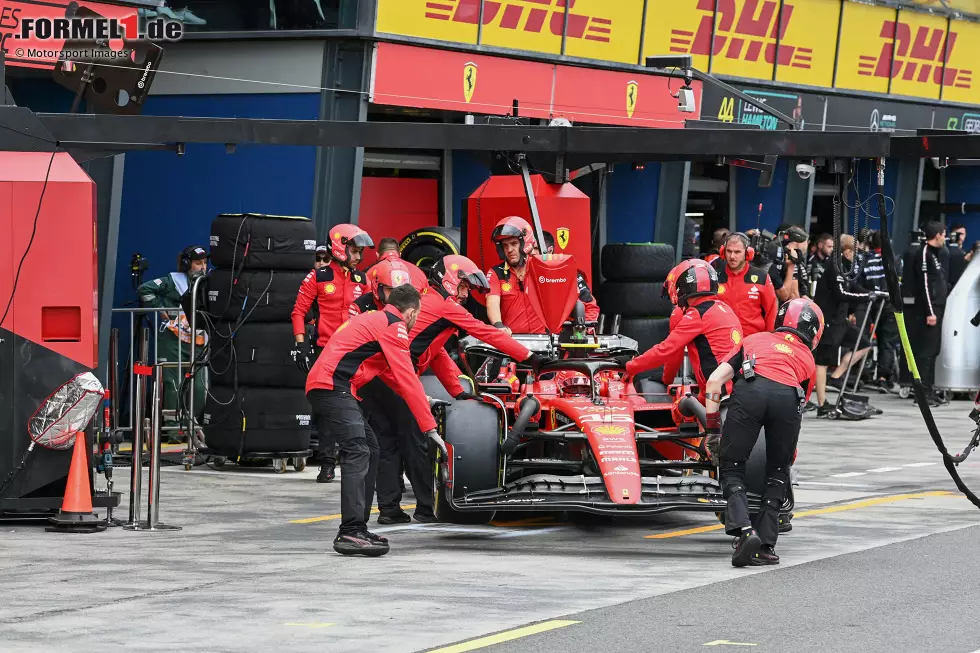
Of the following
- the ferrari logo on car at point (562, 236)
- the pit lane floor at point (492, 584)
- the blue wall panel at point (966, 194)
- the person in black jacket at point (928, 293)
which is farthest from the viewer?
the blue wall panel at point (966, 194)

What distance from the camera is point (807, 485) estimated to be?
53.0ft

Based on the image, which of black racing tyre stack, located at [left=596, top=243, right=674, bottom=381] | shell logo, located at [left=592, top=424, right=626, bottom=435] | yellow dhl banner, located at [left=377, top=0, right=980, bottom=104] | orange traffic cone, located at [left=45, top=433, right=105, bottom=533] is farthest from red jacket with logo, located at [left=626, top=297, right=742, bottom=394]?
yellow dhl banner, located at [left=377, top=0, right=980, bottom=104]

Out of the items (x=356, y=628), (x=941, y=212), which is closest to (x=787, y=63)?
(x=941, y=212)

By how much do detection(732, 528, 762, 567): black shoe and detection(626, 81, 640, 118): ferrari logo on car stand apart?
47.5 feet

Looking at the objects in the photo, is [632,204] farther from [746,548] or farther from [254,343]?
[746,548]

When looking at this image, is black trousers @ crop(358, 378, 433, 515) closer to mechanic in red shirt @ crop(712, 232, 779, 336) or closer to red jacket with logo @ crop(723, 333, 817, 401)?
red jacket with logo @ crop(723, 333, 817, 401)

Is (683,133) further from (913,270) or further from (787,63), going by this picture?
(787,63)

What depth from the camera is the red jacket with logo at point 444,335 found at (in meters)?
12.9

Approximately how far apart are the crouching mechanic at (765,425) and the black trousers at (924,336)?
12.5 m

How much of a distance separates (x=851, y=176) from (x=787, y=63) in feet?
46.0

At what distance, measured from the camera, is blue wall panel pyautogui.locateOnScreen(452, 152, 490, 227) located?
24.0 m

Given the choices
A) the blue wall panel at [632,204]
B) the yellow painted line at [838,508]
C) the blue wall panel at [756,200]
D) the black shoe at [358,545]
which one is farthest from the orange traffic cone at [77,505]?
the blue wall panel at [756,200]

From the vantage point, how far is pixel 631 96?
25.3 meters

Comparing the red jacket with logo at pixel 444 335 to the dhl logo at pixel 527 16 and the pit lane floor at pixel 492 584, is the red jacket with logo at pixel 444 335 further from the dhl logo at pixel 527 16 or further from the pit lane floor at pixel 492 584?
the dhl logo at pixel 527 16
